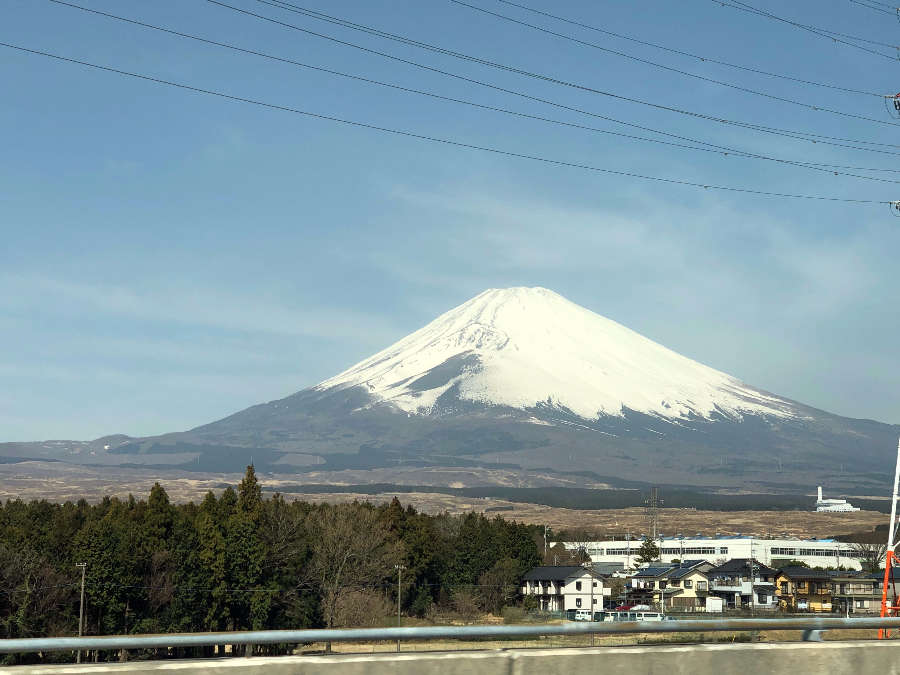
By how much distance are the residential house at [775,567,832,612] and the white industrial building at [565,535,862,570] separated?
179 feet

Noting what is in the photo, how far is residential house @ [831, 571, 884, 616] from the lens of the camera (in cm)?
8409

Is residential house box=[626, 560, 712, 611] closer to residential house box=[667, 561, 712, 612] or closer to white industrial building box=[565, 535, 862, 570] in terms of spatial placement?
residential house box=[667, 561, 712, 612]

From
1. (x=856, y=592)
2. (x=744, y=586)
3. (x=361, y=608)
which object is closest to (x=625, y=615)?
(x=361, y=608)

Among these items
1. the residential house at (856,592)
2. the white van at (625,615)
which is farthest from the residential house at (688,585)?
the white van at (625,615)

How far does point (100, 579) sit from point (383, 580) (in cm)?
3154

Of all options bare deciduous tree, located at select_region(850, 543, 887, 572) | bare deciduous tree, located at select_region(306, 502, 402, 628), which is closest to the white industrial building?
bare deciduous tree, located at select_region(850, 543, 887, 572)

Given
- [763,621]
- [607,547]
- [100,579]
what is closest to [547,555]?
[607,547]

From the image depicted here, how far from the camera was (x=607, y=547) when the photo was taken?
610 ft

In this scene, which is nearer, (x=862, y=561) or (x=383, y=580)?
(x=383, y=580)

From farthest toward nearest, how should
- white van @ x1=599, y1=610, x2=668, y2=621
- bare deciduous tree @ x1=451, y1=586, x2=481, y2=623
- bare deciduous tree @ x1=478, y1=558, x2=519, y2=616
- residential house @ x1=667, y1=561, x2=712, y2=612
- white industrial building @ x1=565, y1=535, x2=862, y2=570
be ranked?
white industrial building @ x1=565, y1=535, x2=862, y2=570, residential house @ x1=667, y1=561, x2=712, y2=612, bare deciduous tree @ x1=478, y1=558, x2=519, y2=616, bare deciduous tree @ x1=451, y1=586, x2=481, y2=623, white van @ x1=599, y1=610, x2=668, y2=621

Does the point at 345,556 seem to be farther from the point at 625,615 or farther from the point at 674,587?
the point at 674,587

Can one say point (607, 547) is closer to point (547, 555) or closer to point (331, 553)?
point (547, 555)

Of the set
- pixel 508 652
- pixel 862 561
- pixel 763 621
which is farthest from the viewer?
pixel 862 561

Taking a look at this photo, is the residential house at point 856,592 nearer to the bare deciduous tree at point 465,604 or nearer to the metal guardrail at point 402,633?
the bare deciduous tree at point 465,604
